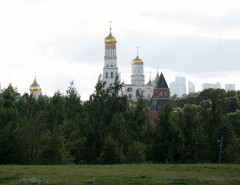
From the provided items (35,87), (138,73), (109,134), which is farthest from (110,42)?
(109,134)

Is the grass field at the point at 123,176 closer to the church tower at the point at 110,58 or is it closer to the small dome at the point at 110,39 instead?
the church tower at the point at 110,58

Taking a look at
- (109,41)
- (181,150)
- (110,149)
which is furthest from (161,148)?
(109,41)

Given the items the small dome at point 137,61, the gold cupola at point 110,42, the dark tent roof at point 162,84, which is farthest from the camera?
the small dome at point 137,61

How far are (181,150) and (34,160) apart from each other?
11.0m

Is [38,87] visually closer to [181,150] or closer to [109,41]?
[109,41]

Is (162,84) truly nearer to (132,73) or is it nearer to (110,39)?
(110,39)

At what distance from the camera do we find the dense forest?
3688 centimetres

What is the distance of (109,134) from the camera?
4050 centimetres

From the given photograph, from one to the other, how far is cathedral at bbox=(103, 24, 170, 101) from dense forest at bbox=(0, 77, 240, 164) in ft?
303

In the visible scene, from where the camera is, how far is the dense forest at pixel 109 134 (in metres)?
36.9

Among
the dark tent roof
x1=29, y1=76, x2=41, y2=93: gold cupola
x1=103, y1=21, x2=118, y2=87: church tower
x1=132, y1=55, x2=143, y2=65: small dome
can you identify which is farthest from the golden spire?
the dark tent roof

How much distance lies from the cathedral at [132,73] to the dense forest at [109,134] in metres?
92.5

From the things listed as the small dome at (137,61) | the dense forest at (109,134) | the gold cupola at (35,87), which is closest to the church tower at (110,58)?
the small dome at (137,61)

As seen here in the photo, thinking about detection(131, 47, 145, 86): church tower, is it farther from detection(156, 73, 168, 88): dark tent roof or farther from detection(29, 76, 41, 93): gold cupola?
detection(156, 73, 168, 88): dark tent roof
